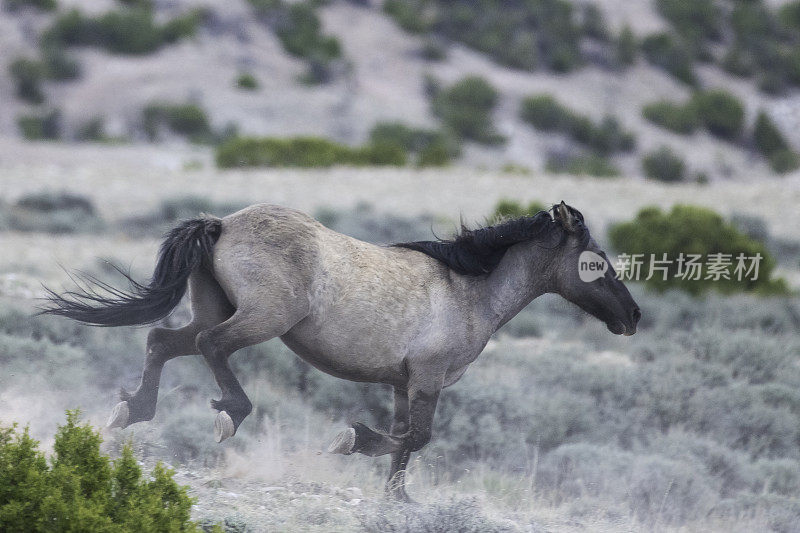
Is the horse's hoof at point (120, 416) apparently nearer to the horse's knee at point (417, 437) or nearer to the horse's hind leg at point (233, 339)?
the horse's hind leg at point (233, 339)

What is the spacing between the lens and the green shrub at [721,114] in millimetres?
56281

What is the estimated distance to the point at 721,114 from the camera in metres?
56.3

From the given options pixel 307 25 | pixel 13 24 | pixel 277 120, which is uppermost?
pixel 307 25

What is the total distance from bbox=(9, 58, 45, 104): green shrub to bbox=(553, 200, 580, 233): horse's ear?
4637 cm

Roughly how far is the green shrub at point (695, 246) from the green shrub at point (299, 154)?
A: 1477 centimetres

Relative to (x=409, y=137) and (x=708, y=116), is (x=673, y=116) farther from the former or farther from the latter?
(x=409, y=137)

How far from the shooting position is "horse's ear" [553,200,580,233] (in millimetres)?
6190

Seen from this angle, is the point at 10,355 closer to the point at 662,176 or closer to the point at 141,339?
the point at 141,339

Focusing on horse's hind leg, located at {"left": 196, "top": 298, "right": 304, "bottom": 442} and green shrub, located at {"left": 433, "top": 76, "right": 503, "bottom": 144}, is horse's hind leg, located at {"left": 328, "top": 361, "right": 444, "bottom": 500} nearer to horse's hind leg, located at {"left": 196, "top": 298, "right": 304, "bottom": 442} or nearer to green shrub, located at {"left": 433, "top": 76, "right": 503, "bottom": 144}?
horse's hind leg, located at {"left": 196, "top": 298, "right": 304, "bottom": 442}

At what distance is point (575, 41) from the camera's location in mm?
63969

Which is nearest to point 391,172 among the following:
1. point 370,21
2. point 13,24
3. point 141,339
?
point 141,339

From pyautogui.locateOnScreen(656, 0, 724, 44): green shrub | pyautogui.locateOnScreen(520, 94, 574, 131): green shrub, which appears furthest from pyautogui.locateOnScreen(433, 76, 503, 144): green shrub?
pyautogui.locateOnScreen(656, 0, 724, 44): green shrub

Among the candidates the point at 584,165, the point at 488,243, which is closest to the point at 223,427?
the point at 488,243

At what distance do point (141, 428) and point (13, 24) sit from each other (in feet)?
171
